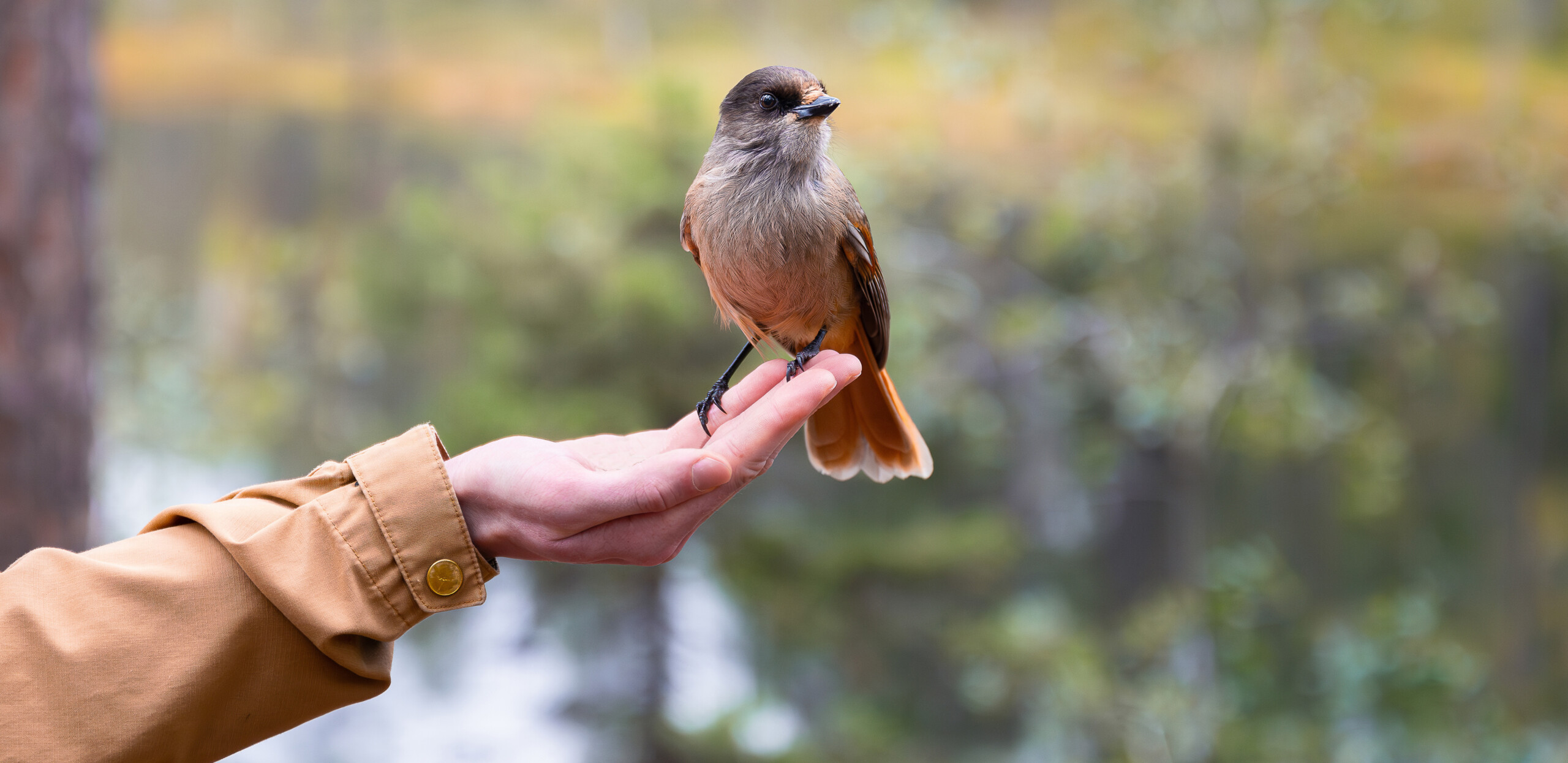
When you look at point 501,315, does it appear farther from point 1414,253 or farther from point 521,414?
point 1414,253

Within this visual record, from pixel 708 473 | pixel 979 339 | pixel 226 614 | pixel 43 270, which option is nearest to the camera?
pixel 226 614

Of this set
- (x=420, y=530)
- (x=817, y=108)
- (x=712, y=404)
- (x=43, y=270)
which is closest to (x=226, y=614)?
(x=420, y=530)

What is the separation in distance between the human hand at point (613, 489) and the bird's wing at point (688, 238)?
13.9 inches

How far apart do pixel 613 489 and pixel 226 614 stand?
1.28 ft

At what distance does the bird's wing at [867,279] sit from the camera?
4.77ft

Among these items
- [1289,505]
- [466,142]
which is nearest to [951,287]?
[1289,505]

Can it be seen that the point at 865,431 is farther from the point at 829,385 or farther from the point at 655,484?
the point at 655,484

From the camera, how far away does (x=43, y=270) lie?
6.59 feet

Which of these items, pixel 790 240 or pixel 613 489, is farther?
pixel 790 240

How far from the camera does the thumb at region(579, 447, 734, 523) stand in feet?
3.64

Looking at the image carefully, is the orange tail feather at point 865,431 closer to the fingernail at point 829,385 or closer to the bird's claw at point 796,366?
the bird's claw at point 796,366

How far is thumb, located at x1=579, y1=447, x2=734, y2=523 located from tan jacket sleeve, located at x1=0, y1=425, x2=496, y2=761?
143 mm

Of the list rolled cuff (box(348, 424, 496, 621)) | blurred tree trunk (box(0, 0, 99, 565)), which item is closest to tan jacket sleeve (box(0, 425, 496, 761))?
rolled cuff (box(348, 424, 496, 621))

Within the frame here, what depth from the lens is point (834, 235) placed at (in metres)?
1.42
